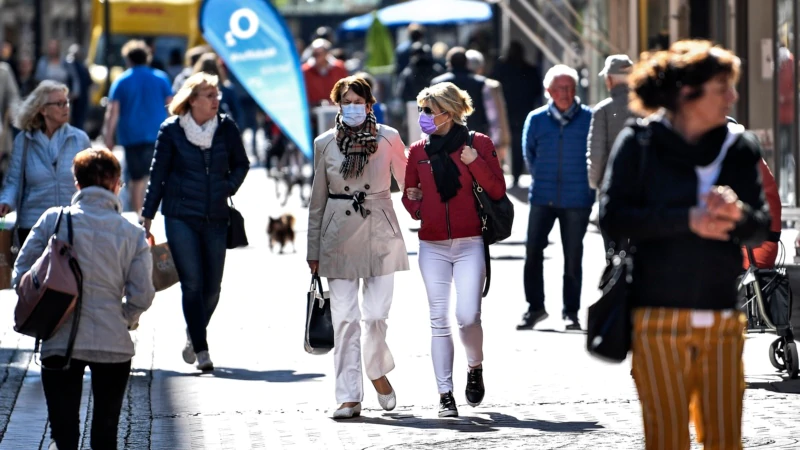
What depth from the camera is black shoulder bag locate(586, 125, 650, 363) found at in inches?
200

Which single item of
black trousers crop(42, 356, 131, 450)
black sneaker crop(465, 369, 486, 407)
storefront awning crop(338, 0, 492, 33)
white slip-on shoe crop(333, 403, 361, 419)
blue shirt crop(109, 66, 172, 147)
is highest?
storefront awning crop(338, 0, 492, 33)

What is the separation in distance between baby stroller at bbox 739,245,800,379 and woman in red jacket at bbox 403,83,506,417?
1.45m

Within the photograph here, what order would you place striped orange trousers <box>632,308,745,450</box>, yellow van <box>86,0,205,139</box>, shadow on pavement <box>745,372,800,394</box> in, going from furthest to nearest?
yellow van <box>86,0,205,139</box>, shadow on pavement <box>745,372,800,394</box>, striped orange trousers <box>632,308,745,450</box>

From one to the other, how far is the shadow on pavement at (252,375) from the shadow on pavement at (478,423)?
131 cm

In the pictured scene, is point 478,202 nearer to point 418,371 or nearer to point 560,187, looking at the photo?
point 418,371

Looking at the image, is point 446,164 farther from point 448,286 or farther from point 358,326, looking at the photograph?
point 358,326

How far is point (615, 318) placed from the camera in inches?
200

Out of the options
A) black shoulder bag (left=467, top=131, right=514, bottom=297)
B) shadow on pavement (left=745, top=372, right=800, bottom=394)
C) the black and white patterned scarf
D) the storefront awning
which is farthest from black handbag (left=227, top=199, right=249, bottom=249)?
the storefront awning

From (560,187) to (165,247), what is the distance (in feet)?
9.68

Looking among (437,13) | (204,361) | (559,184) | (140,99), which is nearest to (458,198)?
(204,361)

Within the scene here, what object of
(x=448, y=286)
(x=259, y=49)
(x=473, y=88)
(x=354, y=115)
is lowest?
(x=448, y=286)

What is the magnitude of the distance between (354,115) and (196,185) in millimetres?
1660

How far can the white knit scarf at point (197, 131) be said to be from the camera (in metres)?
9.95

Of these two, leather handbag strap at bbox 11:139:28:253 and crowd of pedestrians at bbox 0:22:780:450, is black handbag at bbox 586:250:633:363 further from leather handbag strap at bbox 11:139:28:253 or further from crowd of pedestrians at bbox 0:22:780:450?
leather handbag strap at bbox 11:139:28:253
